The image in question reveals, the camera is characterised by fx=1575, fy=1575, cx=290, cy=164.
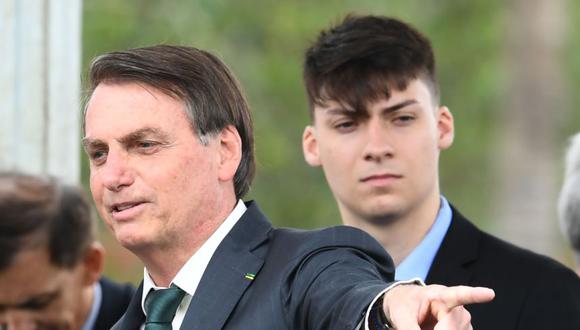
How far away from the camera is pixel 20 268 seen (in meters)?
3.87

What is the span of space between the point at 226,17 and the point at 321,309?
43.1 ft

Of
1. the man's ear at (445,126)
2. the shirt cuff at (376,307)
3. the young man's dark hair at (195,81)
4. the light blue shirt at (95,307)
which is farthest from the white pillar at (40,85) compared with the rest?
the shirt cuff at (376,307)

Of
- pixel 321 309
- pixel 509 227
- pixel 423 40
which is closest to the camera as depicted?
pixel 321 309

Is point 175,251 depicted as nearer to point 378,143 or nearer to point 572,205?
point 378,143

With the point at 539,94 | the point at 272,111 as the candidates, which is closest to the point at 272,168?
the point at 272,111

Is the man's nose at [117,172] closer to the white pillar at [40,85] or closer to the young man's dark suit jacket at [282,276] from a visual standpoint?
the young man's dark suit jacket at [282,276]

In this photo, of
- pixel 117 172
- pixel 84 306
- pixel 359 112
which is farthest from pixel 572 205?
pixel 84 306

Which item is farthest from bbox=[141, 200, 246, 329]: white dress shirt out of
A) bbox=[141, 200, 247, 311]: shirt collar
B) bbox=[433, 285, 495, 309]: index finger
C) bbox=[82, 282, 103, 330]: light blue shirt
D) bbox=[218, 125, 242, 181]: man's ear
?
bbox=[433, 285, 495, 309]: index finger

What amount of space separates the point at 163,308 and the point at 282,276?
1.24 ft

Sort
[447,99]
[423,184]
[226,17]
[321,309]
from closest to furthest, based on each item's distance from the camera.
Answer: [321,309] < [423,184] < [226,17] < [447,99]

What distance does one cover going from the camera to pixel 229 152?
4.50m

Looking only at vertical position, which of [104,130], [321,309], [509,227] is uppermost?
[104,130]

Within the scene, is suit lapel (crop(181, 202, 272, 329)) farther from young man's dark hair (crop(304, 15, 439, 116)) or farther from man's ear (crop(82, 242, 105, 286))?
young man's dark hair (crop(304, 15, 439, 116))

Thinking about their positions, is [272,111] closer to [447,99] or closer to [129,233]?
[447,99]
